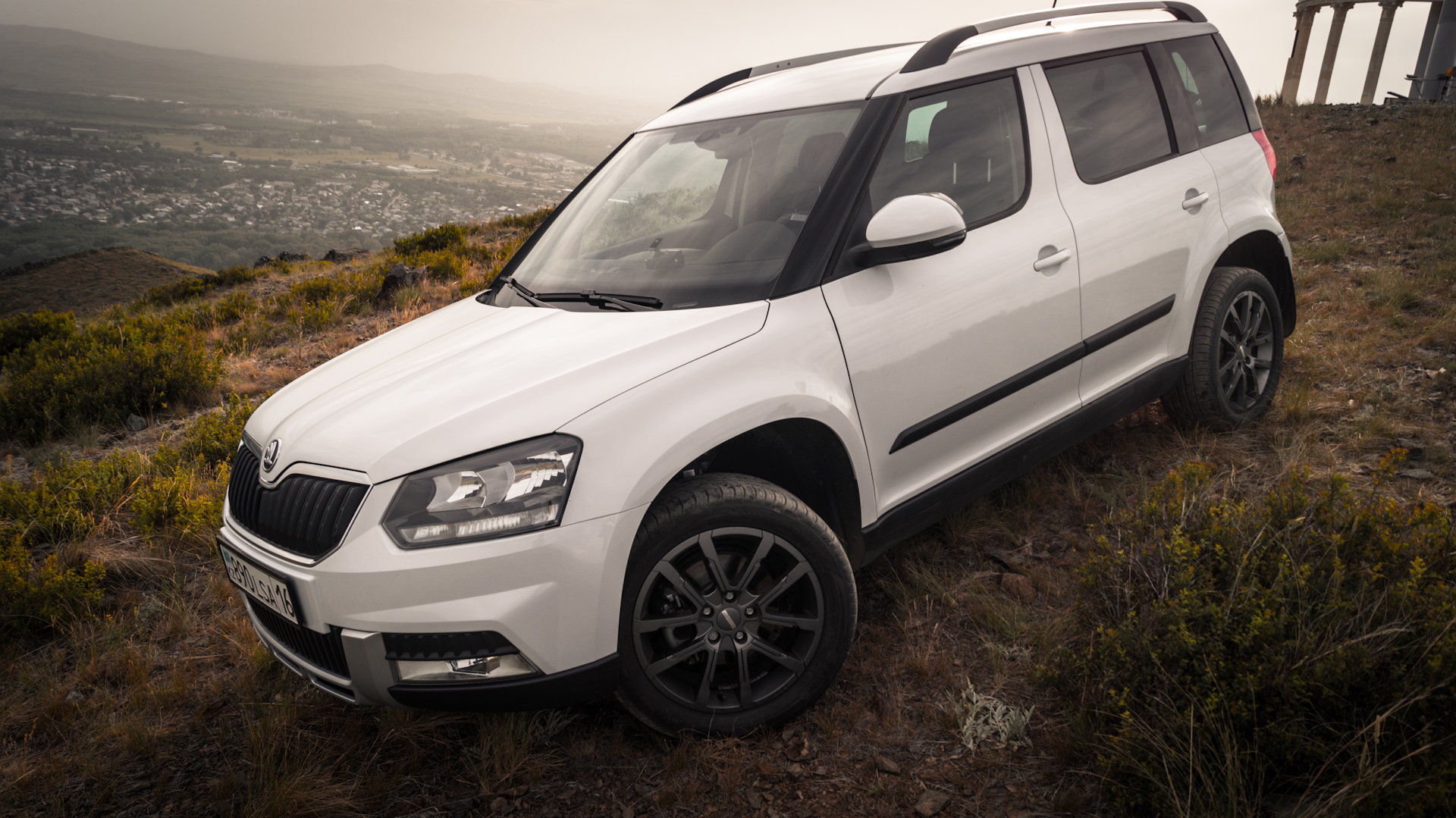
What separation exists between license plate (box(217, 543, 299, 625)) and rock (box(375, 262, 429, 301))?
7.61m

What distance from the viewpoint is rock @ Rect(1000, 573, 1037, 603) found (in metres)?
2.97

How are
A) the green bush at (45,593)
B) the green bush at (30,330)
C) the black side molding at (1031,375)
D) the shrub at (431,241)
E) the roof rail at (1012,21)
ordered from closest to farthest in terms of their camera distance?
the black side molding at (1031,375), the roof rail at (1012,21), the green bush at (45,593), the green bush at (30,330), the shrub at (431,241)

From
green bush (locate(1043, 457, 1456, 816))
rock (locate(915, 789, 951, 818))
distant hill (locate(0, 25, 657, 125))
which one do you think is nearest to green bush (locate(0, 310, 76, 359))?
rock (locate(915, 789, 951, 818))

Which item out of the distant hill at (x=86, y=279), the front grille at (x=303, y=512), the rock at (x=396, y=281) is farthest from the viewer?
the distant hill at (x=86, y=279)

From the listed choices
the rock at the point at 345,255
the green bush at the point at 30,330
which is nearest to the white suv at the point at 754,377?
the green bush at the point at 30,330

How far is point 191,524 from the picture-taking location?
3998 mm

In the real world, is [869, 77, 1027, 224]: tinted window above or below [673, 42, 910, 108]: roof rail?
below

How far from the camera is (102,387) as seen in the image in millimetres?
6238

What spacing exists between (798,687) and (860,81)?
2043 mm

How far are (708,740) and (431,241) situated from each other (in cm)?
1193

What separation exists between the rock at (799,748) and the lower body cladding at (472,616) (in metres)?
0.64

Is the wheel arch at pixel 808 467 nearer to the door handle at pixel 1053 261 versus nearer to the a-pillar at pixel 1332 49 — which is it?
the door handle at pixel 1053 261

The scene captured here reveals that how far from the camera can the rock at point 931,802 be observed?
2.10 meters

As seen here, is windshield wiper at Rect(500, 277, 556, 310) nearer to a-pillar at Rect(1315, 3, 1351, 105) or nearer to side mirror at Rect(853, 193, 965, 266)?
side mirror at Rect(853, 193, 965, 266)
